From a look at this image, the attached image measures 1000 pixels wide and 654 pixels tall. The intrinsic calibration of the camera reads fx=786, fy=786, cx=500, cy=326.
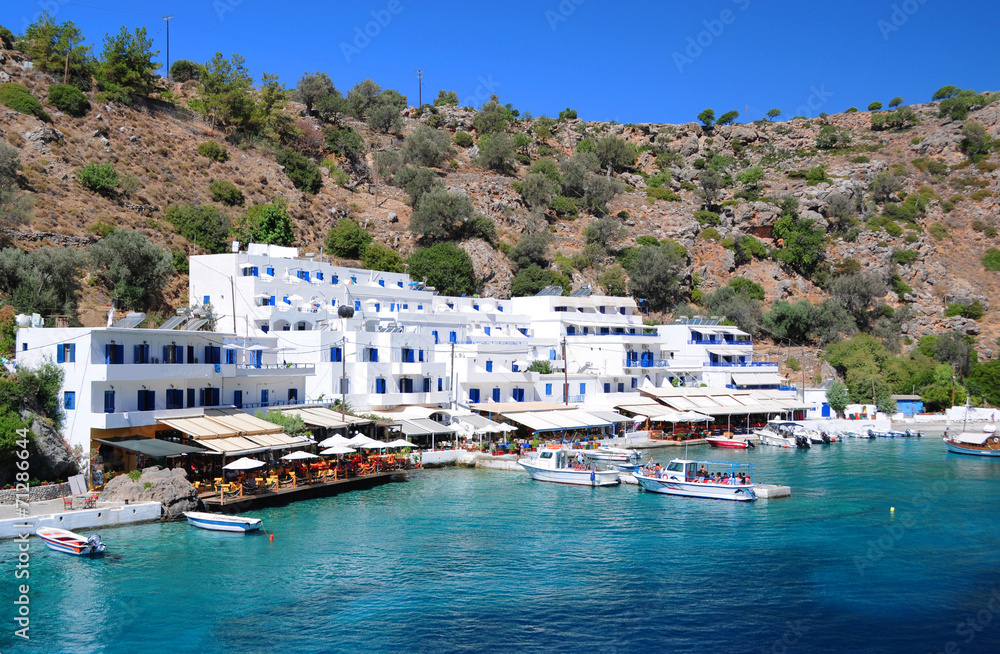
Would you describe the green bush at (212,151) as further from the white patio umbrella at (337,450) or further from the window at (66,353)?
the white patio umbrella at (337,450)

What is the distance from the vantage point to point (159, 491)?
108 feet

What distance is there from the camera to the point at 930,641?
73.7 feet

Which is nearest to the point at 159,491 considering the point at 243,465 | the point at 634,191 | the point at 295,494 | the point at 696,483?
the point at 243,465

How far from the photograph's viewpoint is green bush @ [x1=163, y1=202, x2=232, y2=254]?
75312 millimetres

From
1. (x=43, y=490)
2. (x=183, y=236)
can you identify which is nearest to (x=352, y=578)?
(x=43, y=490)

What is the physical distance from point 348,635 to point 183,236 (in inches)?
2441

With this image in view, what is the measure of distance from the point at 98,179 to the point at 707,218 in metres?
82.6

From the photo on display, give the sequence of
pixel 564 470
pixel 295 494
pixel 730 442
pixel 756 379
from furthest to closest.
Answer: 1. pixel 756 379
2. pixel 730 442
3. pixel 564 470
4. pixel 295 494

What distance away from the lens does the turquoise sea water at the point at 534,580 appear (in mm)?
22094

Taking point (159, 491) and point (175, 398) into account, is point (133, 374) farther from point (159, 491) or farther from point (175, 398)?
point (159, 491)

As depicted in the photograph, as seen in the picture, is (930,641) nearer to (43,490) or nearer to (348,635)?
(348,635)

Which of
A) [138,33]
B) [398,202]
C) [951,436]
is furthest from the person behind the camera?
[398,202]

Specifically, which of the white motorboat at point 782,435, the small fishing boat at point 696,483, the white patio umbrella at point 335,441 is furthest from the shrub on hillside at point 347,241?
the small fishing boat at point 696,483

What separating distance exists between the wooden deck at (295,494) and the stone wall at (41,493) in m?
5.36
